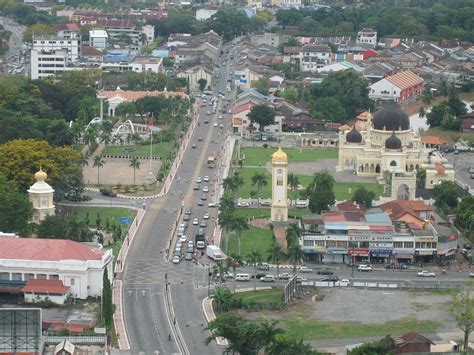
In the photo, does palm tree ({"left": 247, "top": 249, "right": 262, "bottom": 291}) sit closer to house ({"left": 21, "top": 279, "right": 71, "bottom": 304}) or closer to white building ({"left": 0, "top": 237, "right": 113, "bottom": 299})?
white building ({"left": 0, "top": 237, "right": 113, "bottom": 299})

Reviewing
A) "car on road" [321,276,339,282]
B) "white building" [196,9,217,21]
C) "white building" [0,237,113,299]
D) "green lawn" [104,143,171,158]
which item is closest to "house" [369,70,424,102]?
"green lawn" [104,143,171,158]

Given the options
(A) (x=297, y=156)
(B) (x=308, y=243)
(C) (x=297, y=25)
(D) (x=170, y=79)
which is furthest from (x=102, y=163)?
(C) (x=297, y=25)

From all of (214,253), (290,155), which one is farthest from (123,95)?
(214,253)

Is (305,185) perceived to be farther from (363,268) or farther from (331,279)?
(331,279)

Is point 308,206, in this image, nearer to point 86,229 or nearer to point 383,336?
point 86,229

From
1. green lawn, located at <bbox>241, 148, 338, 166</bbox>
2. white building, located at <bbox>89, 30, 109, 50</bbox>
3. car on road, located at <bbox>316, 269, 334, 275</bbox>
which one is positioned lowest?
car on road, located at <bbox>316, 269, 334, 275</bbox>

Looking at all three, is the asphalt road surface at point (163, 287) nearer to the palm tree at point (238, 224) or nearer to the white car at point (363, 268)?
the palm tree at point (238, 224)
